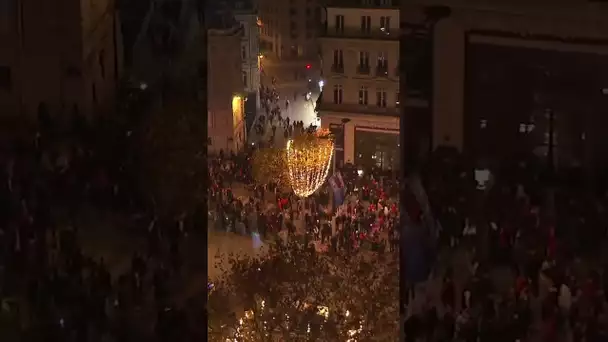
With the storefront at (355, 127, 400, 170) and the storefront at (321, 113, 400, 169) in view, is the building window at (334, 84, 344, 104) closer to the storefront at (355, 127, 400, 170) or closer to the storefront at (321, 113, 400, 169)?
the storefront at (321, 113, 400, 169)

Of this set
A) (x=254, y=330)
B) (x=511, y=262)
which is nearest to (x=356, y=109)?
(x=254, y=330)

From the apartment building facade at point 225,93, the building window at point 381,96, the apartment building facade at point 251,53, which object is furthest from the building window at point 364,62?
the apartment building facade at point 225,93

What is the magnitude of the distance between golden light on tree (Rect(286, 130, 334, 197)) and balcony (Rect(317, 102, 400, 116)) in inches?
5.4

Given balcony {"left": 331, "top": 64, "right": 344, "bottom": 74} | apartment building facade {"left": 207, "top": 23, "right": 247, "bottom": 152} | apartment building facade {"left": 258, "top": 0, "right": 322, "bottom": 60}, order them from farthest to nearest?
balcony {"left": 331, "top": 64, "right": 344, "bottom": 74} → apartment building facade {"left": 258, "top": 0, "right": 322, "bottom": 60} → apartment building facade {"left": 207, "top": 23, "right": 247, "bottom": 152}

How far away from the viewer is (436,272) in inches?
120

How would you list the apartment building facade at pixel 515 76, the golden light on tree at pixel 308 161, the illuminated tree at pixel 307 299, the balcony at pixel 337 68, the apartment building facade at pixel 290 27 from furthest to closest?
1. the balcony at pixel 337 68
2. the golden light on tree at pixel 308 161
3. the apartment building facade at pixel 290 27
4. the illuminated tree at pixel 307 299
5. the apartment building facade at pixel 515 76
